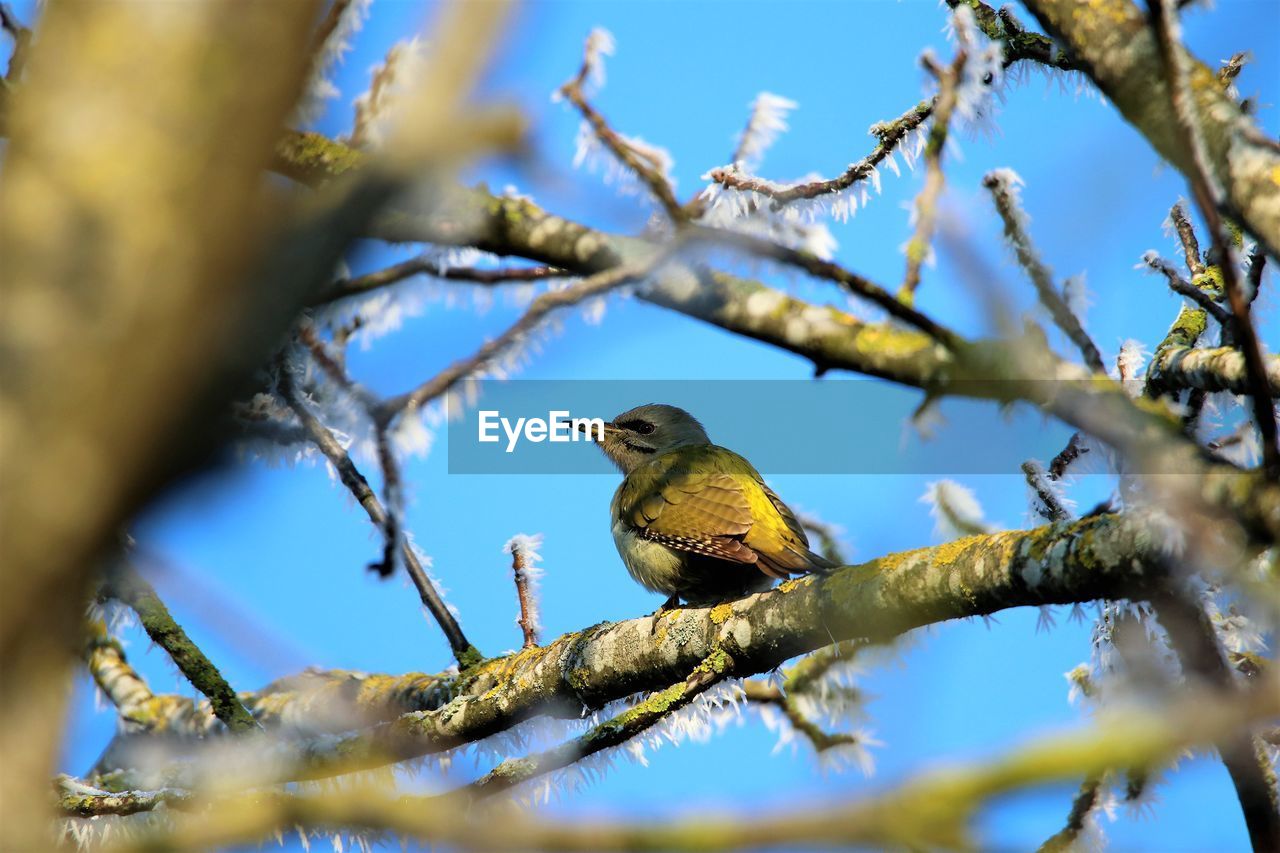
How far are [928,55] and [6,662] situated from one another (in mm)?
2524

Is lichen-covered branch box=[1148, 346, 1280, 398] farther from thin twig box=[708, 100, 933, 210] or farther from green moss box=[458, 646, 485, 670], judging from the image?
green moss box=[458, 646, 485, 670]

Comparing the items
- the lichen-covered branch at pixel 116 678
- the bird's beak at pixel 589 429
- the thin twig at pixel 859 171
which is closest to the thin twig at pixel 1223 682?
the thin twig at pixel 859 171

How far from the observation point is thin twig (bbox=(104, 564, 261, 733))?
186 inches

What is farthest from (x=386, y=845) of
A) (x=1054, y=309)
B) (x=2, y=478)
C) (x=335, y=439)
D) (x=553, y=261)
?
(x=2, y=478)

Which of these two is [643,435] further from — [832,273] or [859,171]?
[832,273]

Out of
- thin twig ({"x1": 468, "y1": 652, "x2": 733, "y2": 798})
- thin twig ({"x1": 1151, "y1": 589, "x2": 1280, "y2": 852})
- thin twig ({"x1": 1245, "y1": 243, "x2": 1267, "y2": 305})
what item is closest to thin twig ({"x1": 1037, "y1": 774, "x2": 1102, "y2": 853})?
thin twig ({"x1": 1151, "y1": 589, "x2": 1280, "y2": 852})

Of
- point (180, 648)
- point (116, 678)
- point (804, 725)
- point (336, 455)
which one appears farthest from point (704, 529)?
point (116, 678)

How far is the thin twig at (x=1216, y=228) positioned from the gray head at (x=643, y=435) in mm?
5750

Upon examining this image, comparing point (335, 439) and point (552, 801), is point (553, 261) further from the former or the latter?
point (552, 801)

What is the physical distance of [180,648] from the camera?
4.80 m

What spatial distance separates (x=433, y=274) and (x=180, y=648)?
281 cm

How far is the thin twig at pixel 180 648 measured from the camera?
4719 mm

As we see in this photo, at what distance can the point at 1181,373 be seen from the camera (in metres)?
3.70

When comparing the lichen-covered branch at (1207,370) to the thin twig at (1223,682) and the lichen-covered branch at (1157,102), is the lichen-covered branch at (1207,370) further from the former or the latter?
the thin twig at (1223,682)
